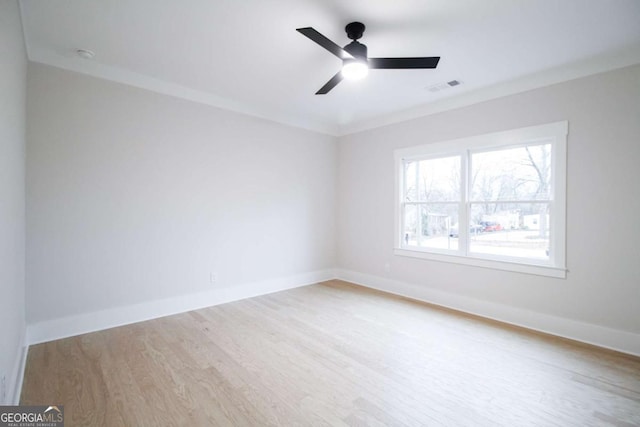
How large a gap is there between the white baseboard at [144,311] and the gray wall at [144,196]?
0.08 metres

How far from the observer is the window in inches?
127

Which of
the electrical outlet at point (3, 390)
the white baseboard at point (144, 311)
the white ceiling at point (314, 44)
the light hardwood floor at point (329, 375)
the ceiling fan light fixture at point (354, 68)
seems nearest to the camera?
the electrical outlet at point (3, 390)

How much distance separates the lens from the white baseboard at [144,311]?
2.86m

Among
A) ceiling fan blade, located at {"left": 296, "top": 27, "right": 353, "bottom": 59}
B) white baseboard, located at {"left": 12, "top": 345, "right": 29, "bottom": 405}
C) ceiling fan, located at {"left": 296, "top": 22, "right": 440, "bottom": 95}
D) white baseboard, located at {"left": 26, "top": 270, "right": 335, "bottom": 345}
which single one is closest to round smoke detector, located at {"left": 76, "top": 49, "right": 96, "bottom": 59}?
ceiling fan blade, located at {"left": 296, "top": 27, "right": 353, "bottom": 59}

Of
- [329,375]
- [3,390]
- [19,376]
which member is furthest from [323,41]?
[19,376]

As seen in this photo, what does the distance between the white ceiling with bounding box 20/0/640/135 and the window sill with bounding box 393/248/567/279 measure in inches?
80.2

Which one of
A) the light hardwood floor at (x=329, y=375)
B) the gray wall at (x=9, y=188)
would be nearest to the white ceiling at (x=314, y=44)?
the gray wall at (x=9, y=188)

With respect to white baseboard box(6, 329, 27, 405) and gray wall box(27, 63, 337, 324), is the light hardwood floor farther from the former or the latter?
gray wall box(27, 63, 337, 324)

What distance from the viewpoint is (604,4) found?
6.91 ft

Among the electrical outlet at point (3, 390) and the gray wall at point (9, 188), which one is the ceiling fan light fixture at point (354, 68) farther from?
the electrical outlet at point (3, 390)

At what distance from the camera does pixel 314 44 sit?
2650 mm

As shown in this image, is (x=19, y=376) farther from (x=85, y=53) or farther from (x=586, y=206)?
(x=586, y=206)

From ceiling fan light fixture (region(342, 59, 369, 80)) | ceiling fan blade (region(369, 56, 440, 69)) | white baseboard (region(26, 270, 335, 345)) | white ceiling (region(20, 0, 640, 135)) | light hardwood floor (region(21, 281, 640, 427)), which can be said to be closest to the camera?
light hardwood floor (region(21, 281, 640, 427))

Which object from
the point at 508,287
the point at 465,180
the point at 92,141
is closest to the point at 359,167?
the point at 465,180
